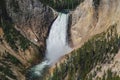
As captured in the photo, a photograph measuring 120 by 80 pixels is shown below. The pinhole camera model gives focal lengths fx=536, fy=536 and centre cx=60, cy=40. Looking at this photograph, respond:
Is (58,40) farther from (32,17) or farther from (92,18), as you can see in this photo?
(92,18)

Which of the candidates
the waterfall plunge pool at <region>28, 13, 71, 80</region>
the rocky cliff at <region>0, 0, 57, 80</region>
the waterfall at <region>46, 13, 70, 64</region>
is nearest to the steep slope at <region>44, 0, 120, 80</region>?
the waterfall at <region>46, 13, 70, 64</region>

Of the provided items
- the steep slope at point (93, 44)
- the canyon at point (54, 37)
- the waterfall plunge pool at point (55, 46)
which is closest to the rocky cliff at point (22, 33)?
the canyon at point (54, 37)

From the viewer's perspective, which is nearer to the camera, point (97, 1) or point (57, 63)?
point (57, 63)

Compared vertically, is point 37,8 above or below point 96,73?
above

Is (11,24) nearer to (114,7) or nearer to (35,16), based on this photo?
(35,16)

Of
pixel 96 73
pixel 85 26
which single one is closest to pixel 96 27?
pixel 85 26

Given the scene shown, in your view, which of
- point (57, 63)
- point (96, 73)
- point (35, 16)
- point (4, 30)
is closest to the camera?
point (96, 73)

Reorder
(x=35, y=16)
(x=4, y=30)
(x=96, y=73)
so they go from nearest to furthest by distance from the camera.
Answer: (x=96, y=73)
(x=4, y=30)
(x=35, y=16)

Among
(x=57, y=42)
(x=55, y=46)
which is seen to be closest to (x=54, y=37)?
(x=57, y=42)
